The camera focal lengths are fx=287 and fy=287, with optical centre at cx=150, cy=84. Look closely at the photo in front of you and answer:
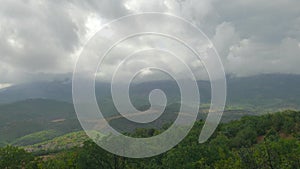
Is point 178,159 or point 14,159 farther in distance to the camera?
point 178,159

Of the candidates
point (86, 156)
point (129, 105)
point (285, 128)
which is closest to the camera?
point (129, 105)

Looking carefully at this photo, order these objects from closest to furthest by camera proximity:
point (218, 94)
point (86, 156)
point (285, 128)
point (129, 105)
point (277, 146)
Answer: point (218, 94), point (129, 105), point (86, 156), point (277, 146), point (285, 128)

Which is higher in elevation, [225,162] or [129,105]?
[129,105]

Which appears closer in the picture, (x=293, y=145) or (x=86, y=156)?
(x=86, y=156)

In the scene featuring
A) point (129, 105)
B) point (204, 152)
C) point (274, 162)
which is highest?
point (129, 105)

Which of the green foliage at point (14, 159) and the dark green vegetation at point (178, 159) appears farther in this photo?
the green foliage at point (14, 159)

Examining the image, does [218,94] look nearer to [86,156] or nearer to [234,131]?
[86,156]

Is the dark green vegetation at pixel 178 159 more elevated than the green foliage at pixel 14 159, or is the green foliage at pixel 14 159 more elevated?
the green foliage at pixel 14 159

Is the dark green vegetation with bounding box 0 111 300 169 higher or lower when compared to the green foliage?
lower

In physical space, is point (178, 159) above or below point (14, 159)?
below

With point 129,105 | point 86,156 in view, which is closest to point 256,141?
point 86,156
